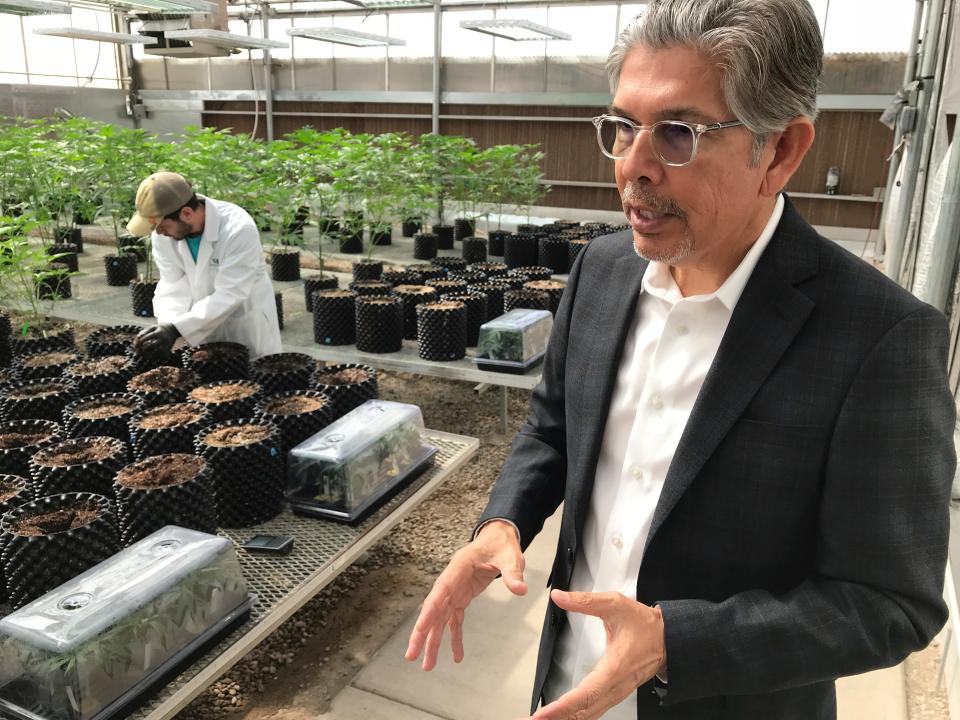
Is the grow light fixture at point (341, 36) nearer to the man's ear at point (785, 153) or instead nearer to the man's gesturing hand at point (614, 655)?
the man's ear at point (785, 153)

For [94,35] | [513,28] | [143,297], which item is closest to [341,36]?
[513,28]

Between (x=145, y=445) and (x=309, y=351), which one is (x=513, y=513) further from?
(x=309, y=351)

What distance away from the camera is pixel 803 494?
0.87 meters

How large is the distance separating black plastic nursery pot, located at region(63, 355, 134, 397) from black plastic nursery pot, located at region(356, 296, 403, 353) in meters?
1.10

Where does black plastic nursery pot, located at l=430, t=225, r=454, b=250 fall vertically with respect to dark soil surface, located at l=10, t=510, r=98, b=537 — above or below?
above

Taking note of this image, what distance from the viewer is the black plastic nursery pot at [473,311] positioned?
3.74 metres

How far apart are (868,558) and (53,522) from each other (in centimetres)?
164

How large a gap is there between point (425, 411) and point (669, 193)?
3667 mm

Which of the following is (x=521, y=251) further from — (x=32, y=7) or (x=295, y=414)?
(x=32, y=7)

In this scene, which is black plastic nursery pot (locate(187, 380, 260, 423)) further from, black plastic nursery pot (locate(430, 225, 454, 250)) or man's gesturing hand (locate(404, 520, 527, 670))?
black plastic nursery pot (locate(430, 225, 454, 250))

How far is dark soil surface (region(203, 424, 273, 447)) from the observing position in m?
2.04

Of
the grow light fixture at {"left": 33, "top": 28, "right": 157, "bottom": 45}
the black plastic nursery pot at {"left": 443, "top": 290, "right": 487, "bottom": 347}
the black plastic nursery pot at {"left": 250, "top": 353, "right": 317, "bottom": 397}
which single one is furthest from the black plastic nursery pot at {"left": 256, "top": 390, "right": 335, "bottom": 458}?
the grow light fixture at {"left": 33, "top": 28, "right": 157, "bottom": 45}

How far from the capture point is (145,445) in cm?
214

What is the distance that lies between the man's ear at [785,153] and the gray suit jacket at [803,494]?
73mm
